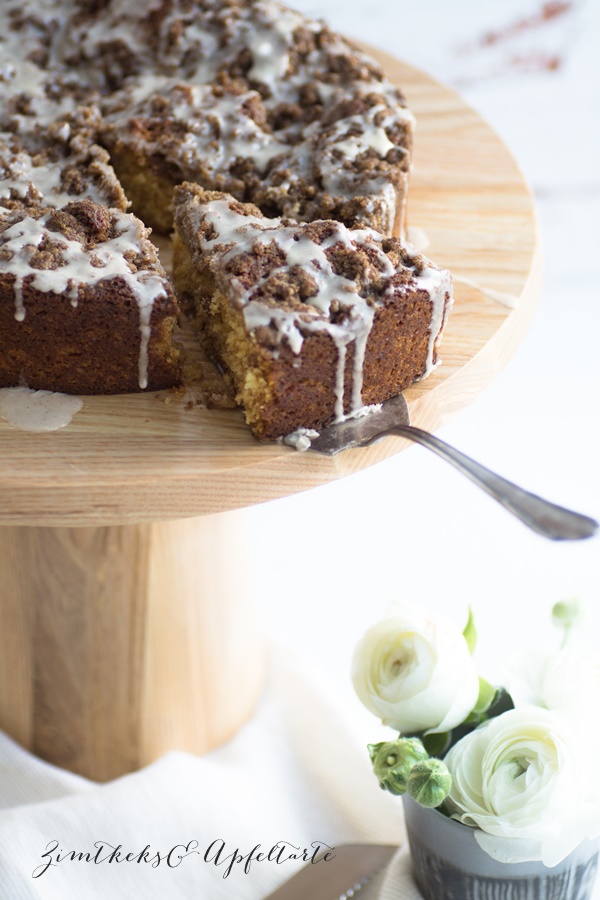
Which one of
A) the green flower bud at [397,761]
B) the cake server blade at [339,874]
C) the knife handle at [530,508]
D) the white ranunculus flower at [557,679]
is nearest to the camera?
the knife handle at [530,508]

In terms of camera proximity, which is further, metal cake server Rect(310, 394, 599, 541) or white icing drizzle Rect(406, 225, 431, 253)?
white icing drizzle Rect(406, 225, 431, 253)

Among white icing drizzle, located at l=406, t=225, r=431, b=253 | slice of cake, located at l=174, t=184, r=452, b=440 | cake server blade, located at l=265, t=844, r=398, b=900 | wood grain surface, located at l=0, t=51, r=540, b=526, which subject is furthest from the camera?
white icing drizzle, located at l=406, t=225, r=431, b=253

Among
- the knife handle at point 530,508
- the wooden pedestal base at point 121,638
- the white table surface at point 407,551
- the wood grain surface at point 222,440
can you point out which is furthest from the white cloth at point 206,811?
the knife handle at point 530,508

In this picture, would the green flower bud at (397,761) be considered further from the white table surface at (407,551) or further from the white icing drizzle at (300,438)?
the white icing drizzle at (300,438)

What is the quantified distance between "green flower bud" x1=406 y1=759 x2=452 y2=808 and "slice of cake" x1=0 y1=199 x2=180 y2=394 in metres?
0.89

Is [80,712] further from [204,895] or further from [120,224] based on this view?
[120,224]

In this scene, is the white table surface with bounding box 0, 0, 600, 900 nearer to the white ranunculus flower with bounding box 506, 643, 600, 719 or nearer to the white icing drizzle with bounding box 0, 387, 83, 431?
the white ranunculus flower with bounding box 506, 643, 600, 719

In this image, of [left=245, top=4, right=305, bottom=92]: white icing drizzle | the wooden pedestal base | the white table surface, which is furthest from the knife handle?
[left=245, top=4, right=305, bottom=92]: white icing drizzle

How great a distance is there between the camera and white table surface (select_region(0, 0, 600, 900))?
8.66ft

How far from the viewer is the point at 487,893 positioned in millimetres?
2420

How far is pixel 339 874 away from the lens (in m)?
2.54

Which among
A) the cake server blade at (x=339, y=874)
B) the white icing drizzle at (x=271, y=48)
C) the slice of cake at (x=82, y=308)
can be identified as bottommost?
the cake server blade at (x=339, y=874)

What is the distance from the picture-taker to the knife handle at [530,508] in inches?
71.1

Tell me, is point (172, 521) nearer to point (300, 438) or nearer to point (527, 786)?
point (300, 438)
